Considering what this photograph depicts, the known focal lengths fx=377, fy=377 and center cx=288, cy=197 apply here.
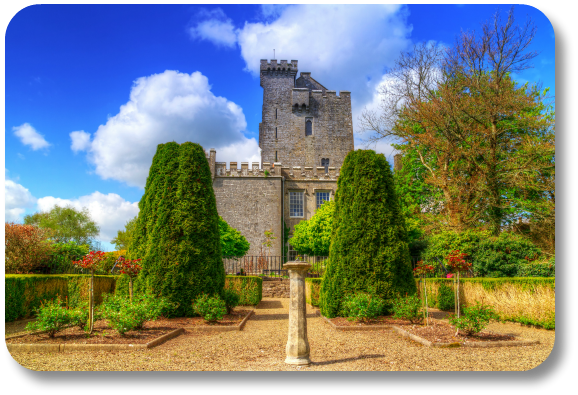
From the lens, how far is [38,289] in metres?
9.70

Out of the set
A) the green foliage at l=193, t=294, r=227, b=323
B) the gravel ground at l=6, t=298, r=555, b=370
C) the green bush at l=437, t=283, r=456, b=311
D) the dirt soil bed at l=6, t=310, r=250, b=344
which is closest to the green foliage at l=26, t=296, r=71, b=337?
the dirt soil bed at l=6, t=310, r=250, b=344

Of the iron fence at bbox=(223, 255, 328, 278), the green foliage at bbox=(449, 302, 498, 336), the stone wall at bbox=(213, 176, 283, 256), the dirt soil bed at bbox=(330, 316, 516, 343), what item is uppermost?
the stone wall at bbox=(213, 176, 283, 256)

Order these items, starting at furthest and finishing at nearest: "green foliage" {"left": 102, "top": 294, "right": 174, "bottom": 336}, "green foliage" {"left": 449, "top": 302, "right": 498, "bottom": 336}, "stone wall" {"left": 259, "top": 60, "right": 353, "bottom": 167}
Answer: "stone wall" {"left": 259, "top": 60, "right": 353, "bottom": 167}
"green foliage" {"left": 449, "top": 302, "right": 498, "bottom": 336}
"green foliage" {"left": 102, "top": 294, "right": 174, "bottom": 336}

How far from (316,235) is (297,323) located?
1789cm

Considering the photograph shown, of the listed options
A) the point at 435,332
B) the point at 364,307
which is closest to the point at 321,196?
the point at 364,307

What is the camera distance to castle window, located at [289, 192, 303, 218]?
90.4ft

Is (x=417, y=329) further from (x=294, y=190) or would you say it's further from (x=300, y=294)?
(x=294, y=190)

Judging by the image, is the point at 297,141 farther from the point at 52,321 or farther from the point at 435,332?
the point at 52,321

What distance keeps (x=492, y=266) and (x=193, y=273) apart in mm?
9519

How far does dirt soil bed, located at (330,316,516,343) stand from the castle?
18690 mm

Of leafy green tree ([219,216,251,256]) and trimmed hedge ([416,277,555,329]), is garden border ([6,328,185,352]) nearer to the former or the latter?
trimmed hedge ([416,277,555,329])

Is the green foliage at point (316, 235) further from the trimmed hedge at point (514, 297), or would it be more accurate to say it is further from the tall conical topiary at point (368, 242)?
the tall conical topiary at point (368, 242)

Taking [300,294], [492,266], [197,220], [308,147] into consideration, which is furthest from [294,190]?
[300,294]

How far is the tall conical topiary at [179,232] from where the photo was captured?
8.88 meters
